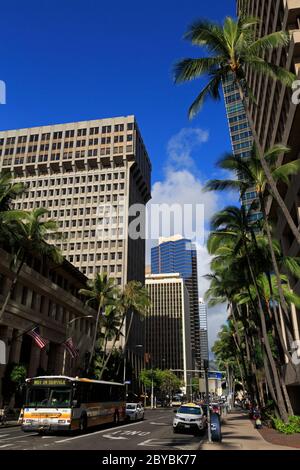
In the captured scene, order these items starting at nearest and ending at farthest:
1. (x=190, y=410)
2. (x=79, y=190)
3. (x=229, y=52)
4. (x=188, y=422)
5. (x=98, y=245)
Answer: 1. (x=229, y=52)
2. (x=188, y=422)
3. (x=190, y=410)
4. (x=98, y=245)
5. (x=79, y=190)

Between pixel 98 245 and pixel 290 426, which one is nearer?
pixel 290 426

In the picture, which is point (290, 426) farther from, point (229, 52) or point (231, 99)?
point (231, 99)

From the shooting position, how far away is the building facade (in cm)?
3981

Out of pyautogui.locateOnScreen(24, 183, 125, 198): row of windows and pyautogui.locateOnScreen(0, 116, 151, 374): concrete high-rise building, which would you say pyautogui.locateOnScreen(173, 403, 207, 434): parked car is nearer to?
pyautogui.locateOnScreen(0, 116, 151, 374): concrete high-rise building

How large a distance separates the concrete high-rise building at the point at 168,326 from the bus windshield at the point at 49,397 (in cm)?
16085

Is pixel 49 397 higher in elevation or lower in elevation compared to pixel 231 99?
lower

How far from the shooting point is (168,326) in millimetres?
183000

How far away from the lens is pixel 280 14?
93.4ft

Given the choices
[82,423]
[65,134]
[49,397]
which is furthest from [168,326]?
[49,397]

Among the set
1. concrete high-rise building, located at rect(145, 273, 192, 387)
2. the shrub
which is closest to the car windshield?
the shrub

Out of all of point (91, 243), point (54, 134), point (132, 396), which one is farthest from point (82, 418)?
point (54, 134)

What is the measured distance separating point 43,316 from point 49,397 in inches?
1093

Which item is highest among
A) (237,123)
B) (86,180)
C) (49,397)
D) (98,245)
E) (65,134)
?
(237,123)

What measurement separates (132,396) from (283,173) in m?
74.9
